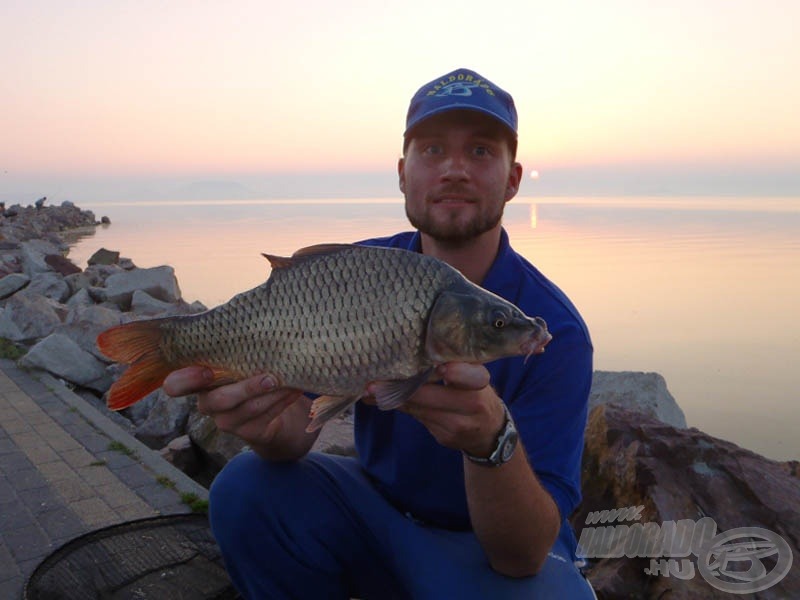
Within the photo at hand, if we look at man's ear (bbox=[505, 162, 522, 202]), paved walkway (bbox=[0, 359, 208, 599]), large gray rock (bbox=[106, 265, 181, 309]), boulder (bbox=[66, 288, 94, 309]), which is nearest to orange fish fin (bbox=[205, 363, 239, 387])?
man's ear (bbox=[505, 162, 522, 202])

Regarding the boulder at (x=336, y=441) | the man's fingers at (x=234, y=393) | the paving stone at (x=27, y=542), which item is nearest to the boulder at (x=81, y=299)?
the boulder at (x=336, y=441)

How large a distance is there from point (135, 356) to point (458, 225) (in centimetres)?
121

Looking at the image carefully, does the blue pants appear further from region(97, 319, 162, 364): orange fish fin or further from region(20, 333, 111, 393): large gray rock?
region(20, 333, 111, 393): large gray rock

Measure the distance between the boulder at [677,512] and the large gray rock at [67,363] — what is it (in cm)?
478

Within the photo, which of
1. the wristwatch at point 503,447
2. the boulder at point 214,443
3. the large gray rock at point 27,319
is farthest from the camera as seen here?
the large gray rock at point 27,319

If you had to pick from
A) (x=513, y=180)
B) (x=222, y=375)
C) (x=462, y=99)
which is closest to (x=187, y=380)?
(x=222, y=375)

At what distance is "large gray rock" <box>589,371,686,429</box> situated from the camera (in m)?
5.01

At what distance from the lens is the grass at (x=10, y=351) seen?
705 centimetres

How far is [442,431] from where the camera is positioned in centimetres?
190

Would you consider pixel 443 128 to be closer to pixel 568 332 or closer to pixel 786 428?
pixel 568 332

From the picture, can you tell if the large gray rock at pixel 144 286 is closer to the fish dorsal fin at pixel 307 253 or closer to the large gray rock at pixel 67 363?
the large gray rock at pixel 67 363

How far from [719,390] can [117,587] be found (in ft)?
22.4

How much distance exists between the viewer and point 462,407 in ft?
6.07

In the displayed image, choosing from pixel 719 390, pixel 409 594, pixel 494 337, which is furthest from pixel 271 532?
pixel 719 390
